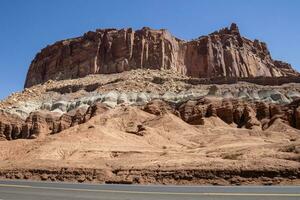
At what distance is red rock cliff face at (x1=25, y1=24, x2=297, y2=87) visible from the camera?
123875 millimetres

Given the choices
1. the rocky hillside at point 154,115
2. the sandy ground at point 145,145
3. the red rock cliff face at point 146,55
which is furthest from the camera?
the red rock cliff face at point 146,55

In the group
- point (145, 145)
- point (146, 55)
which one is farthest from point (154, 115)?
point (146, 55)

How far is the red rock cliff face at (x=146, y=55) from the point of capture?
123875mm

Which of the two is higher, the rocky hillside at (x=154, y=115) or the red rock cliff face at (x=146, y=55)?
the red rock cliff face at (x=146, y=55)

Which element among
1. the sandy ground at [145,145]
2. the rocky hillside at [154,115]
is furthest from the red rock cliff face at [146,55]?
the sandy ground at [145,145]

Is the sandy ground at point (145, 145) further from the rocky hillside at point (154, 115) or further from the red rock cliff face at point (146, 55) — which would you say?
the red rock cliff face at point (146, 55)

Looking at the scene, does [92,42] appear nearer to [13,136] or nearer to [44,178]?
[13,136]

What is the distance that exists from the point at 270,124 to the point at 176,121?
15.3 m

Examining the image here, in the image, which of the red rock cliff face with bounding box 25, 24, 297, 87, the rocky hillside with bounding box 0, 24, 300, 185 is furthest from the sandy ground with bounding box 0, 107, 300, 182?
the red rock cliff face with bounding box 25, 24, 297, 87

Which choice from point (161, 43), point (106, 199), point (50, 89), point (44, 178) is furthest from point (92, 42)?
→ point (106, 199)

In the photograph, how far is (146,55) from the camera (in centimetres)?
12381

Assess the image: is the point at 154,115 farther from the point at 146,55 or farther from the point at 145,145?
the point at 146,55

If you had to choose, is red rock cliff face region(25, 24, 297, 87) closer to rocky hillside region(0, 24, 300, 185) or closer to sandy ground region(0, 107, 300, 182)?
rocky hillside region(0, 24, 300, 185)

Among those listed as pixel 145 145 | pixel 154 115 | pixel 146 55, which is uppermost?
pixel 146 55
